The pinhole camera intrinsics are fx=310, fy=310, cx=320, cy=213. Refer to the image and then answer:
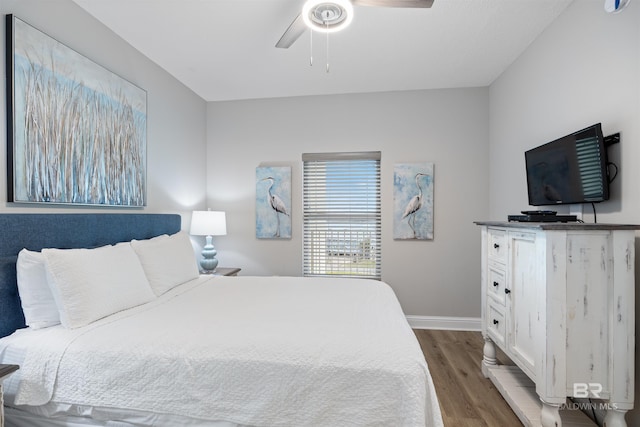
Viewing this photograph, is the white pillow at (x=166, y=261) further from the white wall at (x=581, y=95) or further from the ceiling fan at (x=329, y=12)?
the white wall at (x=581, y=95)

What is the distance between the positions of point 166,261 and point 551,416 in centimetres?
261

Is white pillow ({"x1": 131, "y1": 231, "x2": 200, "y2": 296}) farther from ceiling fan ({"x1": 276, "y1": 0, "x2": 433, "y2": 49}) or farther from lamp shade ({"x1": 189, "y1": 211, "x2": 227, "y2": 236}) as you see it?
ceiling fan ({"x1": 276, "y1": 0, "x2": 433, "y2": 49})

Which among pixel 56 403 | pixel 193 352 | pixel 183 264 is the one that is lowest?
pixel 56 403

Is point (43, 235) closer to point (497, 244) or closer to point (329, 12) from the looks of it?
point (329, 12)

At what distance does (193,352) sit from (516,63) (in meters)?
3.47

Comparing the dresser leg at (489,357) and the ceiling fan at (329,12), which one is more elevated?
the ceiling fan at (329,12)

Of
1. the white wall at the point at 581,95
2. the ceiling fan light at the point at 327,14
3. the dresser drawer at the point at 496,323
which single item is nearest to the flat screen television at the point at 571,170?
the white wall at the point at 581,95

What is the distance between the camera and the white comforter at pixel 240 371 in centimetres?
125

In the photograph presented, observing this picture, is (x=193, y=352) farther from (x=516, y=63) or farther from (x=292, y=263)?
(x=516, y=63)

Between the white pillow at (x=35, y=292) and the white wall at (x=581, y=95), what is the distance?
10.2 ft

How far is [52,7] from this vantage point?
1.93 meters

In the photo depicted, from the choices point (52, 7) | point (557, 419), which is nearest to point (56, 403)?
point (52, 7)

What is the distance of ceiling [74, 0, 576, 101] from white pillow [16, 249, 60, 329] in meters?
1.75

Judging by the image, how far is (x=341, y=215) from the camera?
3.78 m
